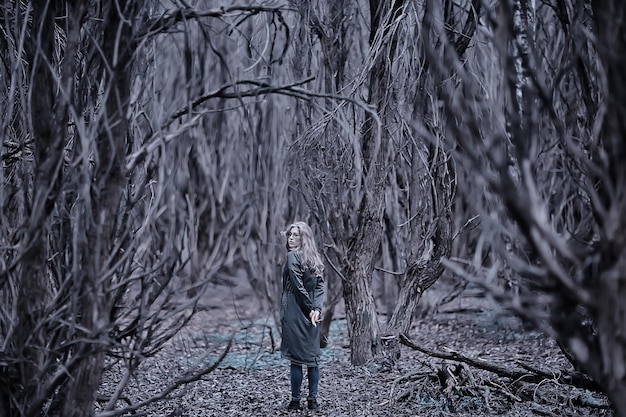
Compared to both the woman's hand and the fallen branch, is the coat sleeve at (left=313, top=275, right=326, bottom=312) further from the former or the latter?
the fallen branch

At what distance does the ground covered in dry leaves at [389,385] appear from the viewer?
5.61 m

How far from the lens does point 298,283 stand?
19.7ft

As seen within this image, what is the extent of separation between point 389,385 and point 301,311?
1.18 meters

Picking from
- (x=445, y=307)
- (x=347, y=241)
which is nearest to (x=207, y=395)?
(x=347, y=241)

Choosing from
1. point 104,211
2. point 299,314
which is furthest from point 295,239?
point 104,211

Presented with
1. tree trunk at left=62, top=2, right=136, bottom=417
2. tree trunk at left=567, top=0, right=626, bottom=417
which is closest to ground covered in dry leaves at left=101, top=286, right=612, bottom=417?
tree trunk at left=62, top=2, right=136, bottom=417

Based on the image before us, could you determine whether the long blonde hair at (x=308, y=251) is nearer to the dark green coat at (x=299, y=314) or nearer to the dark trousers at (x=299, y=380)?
the dark green coat at (x=299, y=314)

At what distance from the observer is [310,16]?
748 centimetres

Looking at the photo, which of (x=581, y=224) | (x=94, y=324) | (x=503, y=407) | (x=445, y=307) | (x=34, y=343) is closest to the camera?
(x=94, y=324)

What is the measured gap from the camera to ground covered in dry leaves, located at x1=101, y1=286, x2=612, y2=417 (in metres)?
5.61

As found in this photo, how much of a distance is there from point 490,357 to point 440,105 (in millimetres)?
2760

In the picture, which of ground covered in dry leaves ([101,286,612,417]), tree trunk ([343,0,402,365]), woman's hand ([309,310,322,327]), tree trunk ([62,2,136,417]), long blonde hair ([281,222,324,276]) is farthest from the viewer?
tree trunk ([343,0,402,365])

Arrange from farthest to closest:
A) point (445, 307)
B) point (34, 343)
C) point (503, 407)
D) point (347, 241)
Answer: point (445, 307) → point (347, 241) → point (503, 407) → point (34, 343)

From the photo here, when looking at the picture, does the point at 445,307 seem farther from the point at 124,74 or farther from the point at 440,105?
the point at 124,74
